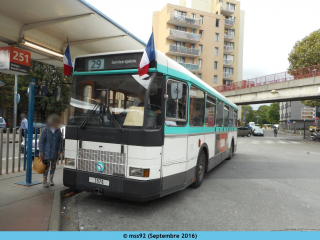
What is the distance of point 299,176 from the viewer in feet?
28.8

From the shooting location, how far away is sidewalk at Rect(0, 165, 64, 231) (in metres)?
3.95

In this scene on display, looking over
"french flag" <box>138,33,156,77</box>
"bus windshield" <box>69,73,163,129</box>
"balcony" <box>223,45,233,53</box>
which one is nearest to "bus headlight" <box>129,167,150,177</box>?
"bus windshield" <box>69,73,163,129</box>

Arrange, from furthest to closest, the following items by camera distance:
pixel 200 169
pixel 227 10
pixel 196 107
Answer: pixel 227 10 < pixel 200 169 < pixel 196 107

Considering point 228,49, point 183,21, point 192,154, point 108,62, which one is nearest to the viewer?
point 108,62

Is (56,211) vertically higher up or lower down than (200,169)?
lower down

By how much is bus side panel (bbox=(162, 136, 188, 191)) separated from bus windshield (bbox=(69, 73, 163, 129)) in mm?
562

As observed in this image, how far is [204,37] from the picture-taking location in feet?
157

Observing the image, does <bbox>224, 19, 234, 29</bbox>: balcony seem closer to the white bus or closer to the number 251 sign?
the number 251 sign

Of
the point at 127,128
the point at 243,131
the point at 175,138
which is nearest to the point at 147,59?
the point at 127,128

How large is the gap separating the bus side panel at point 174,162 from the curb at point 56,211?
6.20ft

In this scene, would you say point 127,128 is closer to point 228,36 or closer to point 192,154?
point 192,154

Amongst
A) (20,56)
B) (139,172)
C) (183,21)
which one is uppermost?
(183,21)

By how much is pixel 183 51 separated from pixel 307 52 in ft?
64.3

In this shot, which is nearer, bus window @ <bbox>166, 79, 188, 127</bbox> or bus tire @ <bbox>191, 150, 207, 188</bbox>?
bus window @ <bbox>166, 79, 188, 127</bbox>
